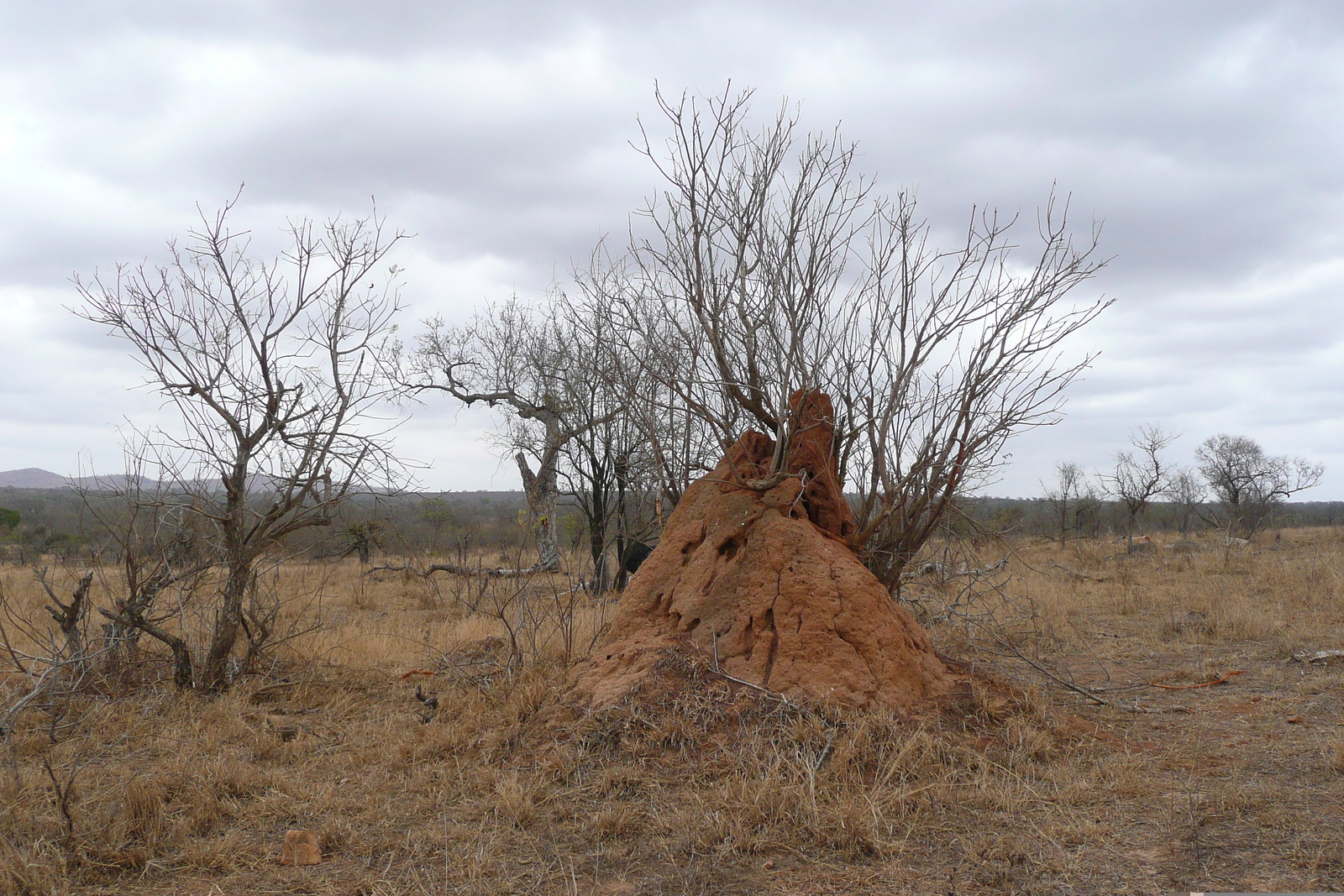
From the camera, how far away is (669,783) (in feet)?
13.8

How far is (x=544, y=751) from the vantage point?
4.62m

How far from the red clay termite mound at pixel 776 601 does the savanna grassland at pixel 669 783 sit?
0.22 m

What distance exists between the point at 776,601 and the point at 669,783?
132 cm

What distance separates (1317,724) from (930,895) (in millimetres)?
3455

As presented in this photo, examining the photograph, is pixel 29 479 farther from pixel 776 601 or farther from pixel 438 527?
pixel 776 601

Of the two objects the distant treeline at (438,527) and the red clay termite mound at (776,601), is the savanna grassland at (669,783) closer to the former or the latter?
the red clay termite mound at (776,601)

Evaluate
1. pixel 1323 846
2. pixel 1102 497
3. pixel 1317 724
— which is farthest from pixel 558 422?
pixel 1102 497

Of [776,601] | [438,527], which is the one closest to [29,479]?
[438,527]

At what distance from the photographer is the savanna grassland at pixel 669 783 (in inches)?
131

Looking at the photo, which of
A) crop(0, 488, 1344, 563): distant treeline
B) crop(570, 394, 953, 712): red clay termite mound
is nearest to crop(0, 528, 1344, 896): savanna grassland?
crop(570, 394, 953, 712): red clay termite mound

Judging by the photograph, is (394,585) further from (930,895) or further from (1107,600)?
(930,895)

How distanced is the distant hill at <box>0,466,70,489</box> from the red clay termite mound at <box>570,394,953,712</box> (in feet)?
14.1

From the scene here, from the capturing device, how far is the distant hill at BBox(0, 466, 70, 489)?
36.3m

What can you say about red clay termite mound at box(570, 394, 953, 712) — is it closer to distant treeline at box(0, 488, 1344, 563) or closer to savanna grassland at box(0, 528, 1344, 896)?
savanna grassland at box(0, 528, 1344, 896)
